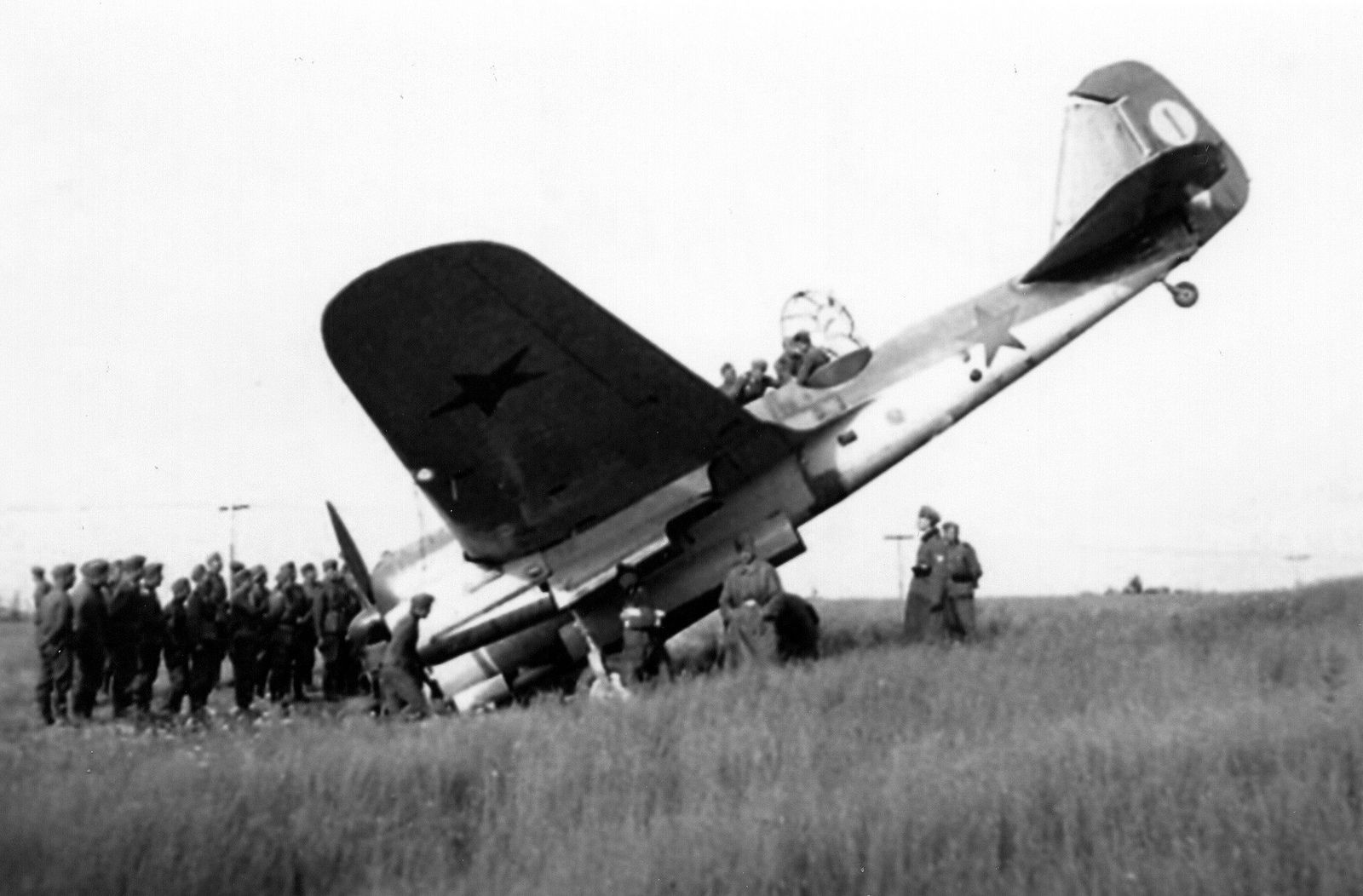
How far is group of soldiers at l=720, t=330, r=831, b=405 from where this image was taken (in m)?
13.1

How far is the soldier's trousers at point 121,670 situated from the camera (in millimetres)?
13297

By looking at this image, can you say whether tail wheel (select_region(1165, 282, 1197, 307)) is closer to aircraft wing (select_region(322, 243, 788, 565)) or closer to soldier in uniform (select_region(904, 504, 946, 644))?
soldier in uniform (select_region(904, 504, 946, 644))

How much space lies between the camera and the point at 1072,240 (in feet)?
43.4

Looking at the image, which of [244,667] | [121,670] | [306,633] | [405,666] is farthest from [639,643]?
[306,633]

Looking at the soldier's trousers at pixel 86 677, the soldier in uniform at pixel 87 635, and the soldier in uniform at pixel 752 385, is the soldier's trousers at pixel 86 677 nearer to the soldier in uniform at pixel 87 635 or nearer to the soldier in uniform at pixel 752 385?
the soldier in uniform at pixel 87 635

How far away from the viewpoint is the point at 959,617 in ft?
42.2

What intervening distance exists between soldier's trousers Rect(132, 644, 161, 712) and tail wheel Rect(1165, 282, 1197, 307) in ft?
35.5

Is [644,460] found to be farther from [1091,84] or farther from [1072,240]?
[1091,84]

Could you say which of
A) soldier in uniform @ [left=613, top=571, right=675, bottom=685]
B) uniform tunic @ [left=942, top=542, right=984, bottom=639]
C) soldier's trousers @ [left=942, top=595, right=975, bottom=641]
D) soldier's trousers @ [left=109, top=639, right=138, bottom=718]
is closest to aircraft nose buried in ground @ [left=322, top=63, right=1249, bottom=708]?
soldier in uniform @ [left=613, top=571, right=675, bottom=685]

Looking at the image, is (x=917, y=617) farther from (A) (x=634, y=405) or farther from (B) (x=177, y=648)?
(B) (x=177, y=648)

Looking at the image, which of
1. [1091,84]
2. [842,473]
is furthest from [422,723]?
[1091,84]

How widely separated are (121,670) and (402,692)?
390 centimetres

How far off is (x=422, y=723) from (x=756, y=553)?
3839 millimetres

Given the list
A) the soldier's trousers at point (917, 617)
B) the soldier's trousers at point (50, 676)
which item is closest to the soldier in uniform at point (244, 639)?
the soldier's trousers at point (50, 676)
